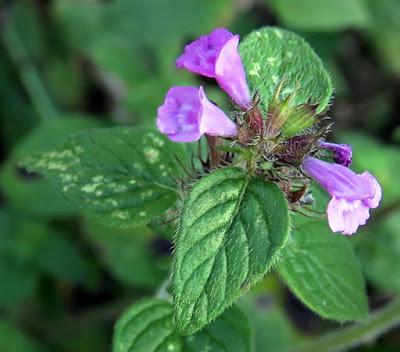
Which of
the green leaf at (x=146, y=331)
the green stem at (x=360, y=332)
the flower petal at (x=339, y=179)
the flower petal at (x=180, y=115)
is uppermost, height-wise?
the flower petal at (x=180, y=115)

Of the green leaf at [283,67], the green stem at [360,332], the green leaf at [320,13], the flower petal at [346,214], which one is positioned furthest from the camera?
the green leaf at [320,13]

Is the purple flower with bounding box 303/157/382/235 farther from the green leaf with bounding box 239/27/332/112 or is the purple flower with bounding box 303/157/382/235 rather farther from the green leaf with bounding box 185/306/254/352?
the green leaf with bounding box 185/306/254/352

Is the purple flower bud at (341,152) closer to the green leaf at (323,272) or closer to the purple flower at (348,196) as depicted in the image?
the purple flower at (348,196)

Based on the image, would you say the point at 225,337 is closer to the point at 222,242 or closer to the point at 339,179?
the point at 222,242

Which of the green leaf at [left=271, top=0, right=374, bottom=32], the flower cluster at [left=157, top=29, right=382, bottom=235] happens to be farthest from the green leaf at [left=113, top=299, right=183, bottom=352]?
the green leaf at [left=271, top=0, right=374, bottom=32]

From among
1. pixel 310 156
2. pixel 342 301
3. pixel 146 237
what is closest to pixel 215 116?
pixel 310 156

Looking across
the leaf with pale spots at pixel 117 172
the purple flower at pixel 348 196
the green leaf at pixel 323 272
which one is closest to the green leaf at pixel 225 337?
the green leaf at pixel 323 272

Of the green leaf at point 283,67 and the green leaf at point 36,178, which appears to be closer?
the green leaf at point 283,67

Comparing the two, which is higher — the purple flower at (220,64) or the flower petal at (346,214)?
the purple flower at (220,64)
